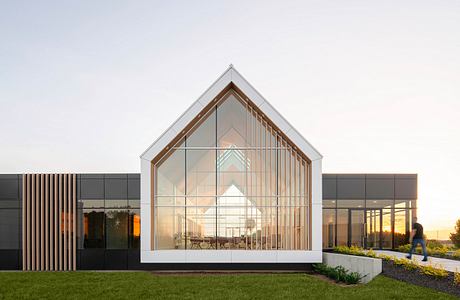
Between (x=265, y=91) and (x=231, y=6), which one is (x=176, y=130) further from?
(x=265, y=91)

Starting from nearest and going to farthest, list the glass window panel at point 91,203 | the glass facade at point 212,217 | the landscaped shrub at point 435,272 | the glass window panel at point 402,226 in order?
the landscaped shrub at point 435,272
the glass facade at point 212,217
the glass window panel at point 91,203
the glass window panel at point 402,226

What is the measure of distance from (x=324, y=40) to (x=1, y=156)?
107 feet

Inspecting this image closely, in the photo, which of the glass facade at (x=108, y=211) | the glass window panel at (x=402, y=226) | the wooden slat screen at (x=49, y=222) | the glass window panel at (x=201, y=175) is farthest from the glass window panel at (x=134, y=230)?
the glass window panel at (x=402, y=226)

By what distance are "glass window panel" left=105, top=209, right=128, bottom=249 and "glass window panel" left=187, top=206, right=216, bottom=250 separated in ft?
14.9

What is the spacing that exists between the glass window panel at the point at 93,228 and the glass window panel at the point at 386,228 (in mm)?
→ 16063

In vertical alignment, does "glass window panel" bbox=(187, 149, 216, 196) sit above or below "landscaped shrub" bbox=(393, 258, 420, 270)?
above

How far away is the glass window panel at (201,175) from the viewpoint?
67.1 feet

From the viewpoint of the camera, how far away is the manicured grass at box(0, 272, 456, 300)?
1311 cm

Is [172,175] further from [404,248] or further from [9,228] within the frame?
[404,248]

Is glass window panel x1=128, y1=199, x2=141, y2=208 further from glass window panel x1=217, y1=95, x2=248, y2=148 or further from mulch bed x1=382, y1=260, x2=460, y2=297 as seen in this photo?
mulch bed x1=382, y1=260, x2=460, y2=297

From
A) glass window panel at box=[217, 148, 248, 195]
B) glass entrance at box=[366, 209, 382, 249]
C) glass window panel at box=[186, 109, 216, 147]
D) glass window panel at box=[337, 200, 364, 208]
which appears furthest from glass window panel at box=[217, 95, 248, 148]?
glass entrance at box=[366, 209, 382, 249]

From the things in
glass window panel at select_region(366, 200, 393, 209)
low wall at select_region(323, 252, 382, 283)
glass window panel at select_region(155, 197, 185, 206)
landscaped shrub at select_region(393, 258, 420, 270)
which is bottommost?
low wall at select_region(323, 252, 382, 283)

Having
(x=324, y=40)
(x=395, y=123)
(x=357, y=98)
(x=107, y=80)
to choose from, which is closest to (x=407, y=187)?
(x=395, y=123)

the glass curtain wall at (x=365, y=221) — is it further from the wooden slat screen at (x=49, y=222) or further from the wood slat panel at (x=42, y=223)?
the wood slat panel at (x=42, y=223)
